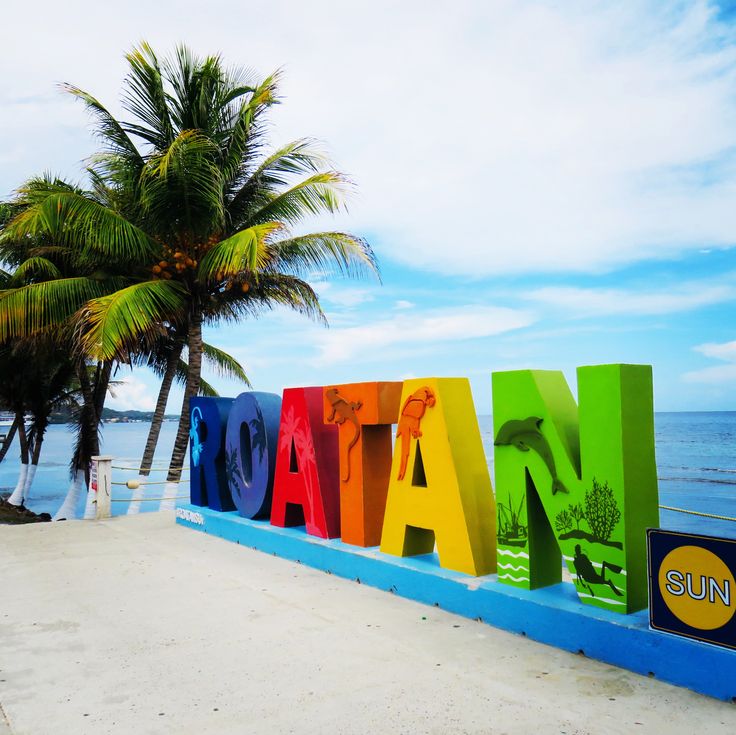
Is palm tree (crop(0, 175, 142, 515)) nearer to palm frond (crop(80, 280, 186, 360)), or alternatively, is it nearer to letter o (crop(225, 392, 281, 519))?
palm frond (crop(80, 280, 186, 360))

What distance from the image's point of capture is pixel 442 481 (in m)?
5.72

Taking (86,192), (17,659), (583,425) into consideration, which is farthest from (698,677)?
(86,192)

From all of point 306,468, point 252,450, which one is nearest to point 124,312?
point 252,450

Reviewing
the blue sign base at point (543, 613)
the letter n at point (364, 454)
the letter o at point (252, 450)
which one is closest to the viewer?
the blue sign base at point (543, 613)

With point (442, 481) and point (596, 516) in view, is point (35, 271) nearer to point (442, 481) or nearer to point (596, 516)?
point (442, 481)

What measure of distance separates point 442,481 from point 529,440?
0.95 metres

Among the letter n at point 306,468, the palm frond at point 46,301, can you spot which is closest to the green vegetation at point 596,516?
the letter n at point 306,468

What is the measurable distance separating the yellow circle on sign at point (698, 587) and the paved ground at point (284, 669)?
426 mm

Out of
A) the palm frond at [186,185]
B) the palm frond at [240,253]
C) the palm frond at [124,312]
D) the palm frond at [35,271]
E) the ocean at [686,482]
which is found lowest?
the ocean at [686,482]

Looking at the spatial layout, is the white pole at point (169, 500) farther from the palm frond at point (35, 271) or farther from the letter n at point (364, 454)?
the letter n at point (364, 454)

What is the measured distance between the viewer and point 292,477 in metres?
7.68

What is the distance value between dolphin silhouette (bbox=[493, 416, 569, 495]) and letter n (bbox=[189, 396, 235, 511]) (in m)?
5.03

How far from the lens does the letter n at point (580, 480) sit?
175 inches

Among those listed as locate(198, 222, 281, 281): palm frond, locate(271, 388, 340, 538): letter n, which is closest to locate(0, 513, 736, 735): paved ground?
locate(271, 388, 340, 538): letter n
